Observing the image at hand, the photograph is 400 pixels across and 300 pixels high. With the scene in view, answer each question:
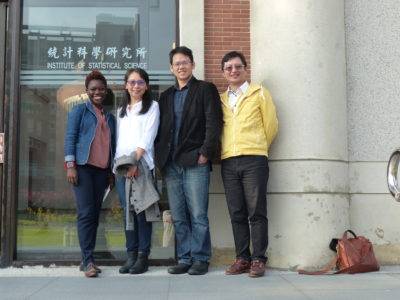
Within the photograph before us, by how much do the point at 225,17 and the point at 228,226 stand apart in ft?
8.22

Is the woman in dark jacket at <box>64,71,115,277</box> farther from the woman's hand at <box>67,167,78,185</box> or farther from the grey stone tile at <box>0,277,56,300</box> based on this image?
the grey stone tile at <box>0,277,56,300</box>

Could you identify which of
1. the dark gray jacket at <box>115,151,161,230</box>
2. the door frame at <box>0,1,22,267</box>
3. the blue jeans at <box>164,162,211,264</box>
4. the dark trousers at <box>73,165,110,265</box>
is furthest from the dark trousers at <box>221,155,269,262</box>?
the door frame at <box>0,1,22,267</box>

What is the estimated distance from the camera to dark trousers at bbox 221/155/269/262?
5.54 meters

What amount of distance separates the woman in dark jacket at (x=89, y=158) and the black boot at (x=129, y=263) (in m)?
0.27

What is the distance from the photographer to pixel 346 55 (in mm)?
6539

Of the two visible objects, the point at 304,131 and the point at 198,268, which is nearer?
the point at 198,268

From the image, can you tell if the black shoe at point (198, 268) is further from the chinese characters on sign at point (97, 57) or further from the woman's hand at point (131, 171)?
the chinese characters on sign at point (97, 57)

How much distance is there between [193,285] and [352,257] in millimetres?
1787

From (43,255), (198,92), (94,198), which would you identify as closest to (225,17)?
(198,92)

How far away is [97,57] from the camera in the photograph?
6566mm


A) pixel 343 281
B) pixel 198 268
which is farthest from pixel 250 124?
pixel 343 281

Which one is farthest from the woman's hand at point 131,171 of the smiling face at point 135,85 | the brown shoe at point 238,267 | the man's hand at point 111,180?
the brown shoe at point 238,267

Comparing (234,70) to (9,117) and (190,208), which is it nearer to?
(190,208)

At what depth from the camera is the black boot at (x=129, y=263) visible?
18.8ft
